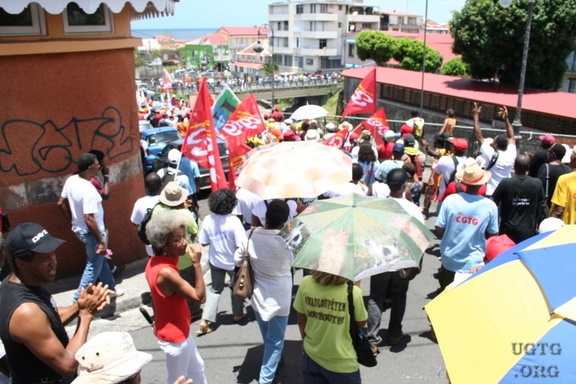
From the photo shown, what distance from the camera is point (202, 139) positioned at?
6.95 meters

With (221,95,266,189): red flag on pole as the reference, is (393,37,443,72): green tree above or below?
above

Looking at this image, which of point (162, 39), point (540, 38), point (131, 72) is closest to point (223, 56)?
point (162, 39)

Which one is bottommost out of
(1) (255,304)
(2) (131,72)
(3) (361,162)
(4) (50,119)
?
(1) (255,304)

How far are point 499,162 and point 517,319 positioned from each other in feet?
17.9

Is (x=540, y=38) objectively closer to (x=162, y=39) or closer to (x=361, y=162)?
(x=361, y=162)

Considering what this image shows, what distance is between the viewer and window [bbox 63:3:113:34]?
631 centimetres

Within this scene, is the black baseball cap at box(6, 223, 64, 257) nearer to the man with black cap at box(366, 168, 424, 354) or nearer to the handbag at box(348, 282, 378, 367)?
the handbag at box(348, 282, 378, 367)

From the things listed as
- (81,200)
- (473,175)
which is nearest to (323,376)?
(473,175)

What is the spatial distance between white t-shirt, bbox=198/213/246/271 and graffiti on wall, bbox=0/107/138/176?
7.51ft

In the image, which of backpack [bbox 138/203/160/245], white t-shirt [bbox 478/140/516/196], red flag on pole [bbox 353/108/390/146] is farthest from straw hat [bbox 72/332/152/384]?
red flag on pole [bbox 353/108/390/146]

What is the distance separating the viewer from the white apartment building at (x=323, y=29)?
8681cm

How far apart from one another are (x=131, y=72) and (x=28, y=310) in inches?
205

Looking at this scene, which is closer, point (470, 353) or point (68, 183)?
point (470, 353)

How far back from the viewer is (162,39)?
6009 inches
